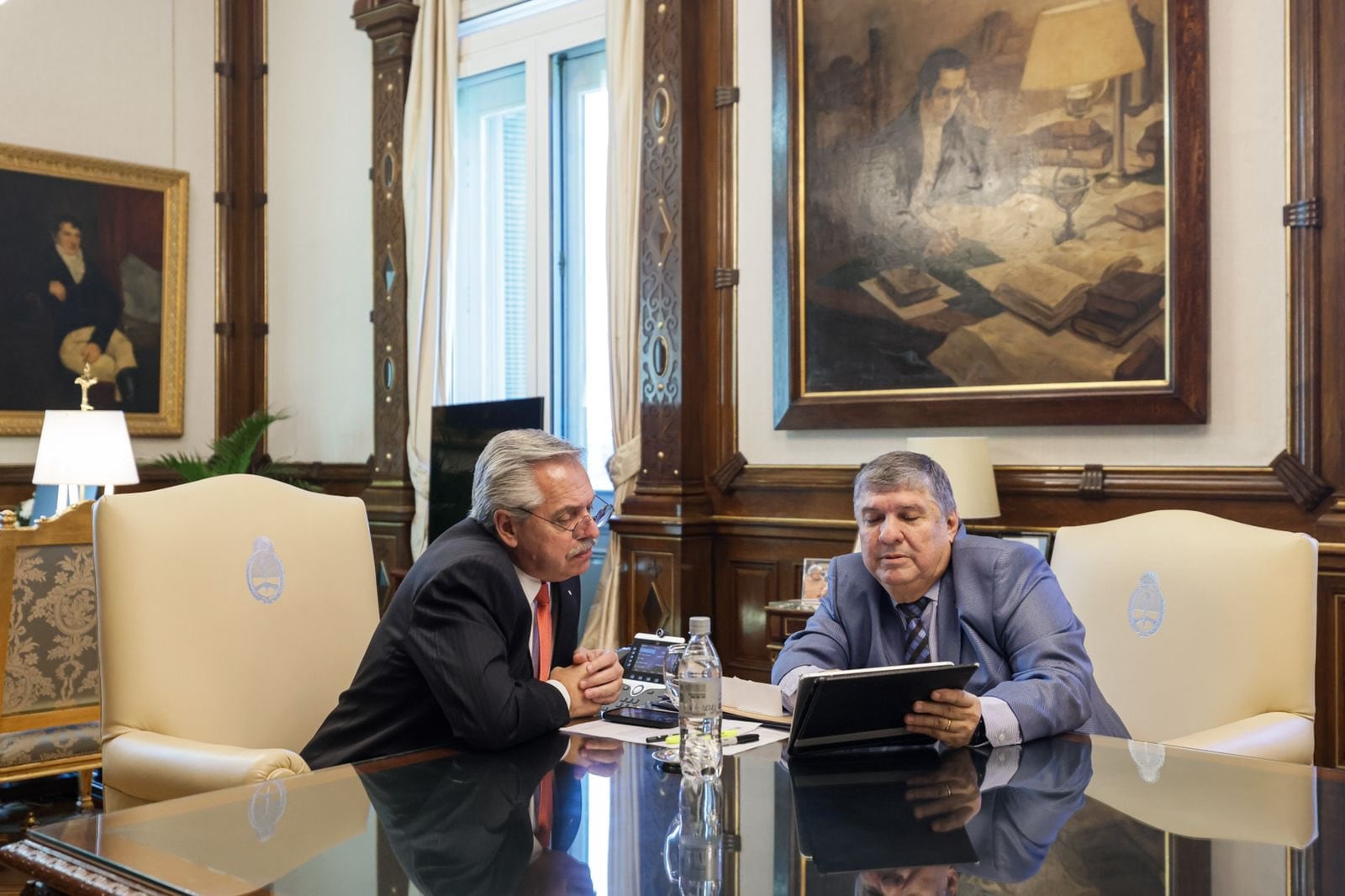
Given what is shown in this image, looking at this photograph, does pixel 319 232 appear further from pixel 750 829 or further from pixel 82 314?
pixel 750 829

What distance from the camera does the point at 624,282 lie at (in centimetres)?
558

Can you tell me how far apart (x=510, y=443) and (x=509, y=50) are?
4250 mm

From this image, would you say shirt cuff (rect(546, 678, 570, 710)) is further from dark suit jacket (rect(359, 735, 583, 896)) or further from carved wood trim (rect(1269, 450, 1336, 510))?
carved wood trim (rect(1269, 450, 1336, 510))

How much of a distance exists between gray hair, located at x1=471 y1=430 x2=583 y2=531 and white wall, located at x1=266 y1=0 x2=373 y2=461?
4537 mm

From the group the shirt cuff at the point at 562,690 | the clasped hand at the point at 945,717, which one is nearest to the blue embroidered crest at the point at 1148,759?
the clasped hand at the point at 945,717

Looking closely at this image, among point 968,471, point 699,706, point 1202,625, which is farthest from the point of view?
point 968,471

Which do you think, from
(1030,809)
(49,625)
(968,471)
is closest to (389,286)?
(49,625)

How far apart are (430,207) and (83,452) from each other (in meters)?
2.06

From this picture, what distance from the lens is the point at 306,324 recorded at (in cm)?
737

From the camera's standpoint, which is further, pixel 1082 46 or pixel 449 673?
pixel 1082 46

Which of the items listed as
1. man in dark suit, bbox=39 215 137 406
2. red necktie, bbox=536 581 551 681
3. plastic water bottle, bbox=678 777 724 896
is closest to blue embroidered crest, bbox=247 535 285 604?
red necktie, bbox=536 581 551 681

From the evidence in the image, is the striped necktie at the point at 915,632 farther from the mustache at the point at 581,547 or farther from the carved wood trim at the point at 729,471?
the carved wood trim at the point at 729,471

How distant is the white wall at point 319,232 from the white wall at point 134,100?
38 centimetres

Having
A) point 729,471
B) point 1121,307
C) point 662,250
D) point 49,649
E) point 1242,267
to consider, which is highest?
point 662,250
